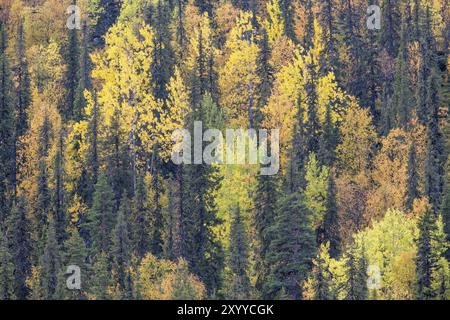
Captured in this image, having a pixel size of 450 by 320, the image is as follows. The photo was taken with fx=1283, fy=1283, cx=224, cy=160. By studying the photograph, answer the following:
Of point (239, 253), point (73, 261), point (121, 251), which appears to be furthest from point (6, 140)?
point (239, 253)

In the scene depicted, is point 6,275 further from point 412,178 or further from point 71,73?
point 71,73

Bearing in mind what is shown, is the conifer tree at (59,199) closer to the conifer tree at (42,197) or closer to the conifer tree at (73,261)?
the conifer tree at (42,197)

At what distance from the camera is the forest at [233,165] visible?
267 feet

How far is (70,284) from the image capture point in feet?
268

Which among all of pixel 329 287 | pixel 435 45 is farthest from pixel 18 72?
pixel 329 287

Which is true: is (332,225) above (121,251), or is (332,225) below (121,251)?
above

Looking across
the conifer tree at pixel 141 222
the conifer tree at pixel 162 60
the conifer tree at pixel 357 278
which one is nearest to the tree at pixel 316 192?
the conifer tree at pixel 357 278

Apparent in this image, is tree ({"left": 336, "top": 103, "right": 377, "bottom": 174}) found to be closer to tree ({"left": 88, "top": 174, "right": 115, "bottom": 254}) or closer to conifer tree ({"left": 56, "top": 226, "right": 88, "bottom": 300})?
tree ({"left": 88, "top": 174, "right": 115, "bottom": 254})

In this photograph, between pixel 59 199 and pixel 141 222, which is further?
pixel 59 199

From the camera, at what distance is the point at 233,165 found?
8825 cm

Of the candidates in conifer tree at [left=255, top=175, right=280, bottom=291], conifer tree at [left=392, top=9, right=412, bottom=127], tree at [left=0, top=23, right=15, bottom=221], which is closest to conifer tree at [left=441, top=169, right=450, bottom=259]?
conifer tree at [left=255, top=175, right=280, bottom=291]

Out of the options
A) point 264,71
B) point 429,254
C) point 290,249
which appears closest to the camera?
point 429,254

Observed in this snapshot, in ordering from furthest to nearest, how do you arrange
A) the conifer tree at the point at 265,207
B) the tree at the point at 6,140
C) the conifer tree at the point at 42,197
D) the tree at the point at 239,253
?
the tree at the point at 6,140
the conifer tree at the point at 42,197
the conifer tree at the point at 265,207
the tree at the point at 239,253

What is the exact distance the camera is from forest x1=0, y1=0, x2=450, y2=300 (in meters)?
81.2
